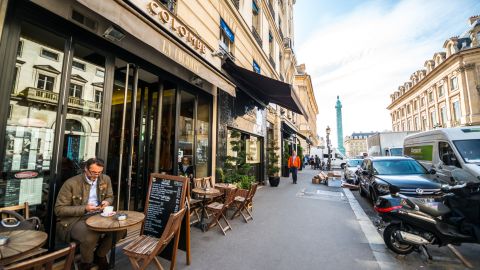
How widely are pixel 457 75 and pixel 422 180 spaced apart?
3989 centimetres

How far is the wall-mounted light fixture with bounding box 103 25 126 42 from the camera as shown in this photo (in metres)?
3.60

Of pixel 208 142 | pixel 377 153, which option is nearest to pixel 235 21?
pixel 208 142

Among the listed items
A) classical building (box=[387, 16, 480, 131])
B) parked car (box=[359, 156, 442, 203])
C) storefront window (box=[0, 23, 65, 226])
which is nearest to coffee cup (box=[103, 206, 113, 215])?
storefront window (box=[0, 23, 65, 226])

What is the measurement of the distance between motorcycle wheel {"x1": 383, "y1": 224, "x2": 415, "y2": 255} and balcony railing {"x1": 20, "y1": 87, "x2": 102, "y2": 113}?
5.53 metres

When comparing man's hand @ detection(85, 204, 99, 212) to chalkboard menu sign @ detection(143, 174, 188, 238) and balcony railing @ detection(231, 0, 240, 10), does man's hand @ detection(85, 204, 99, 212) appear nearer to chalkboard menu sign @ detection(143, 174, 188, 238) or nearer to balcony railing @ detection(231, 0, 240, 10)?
chalkboard menu sign @ detection(143, 174, 188, 238)

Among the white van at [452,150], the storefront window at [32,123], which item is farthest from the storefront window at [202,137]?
the white van at [452,150]

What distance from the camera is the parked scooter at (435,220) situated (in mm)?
3467

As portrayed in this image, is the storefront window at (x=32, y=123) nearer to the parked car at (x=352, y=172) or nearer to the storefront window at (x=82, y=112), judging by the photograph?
the storefront window at (x=82, y=112)

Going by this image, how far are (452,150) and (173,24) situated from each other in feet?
31.5

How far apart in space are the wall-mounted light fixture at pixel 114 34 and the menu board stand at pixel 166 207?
2.54 metres

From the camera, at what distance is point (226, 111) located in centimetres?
809

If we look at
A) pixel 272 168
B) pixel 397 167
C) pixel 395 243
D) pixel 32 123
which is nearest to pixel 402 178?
pixel 397 167

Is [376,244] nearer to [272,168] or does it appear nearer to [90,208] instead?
[90,208]

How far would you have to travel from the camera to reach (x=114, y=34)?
3.73 metres
